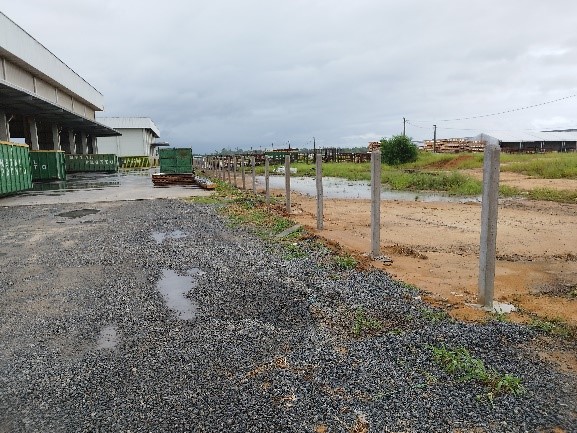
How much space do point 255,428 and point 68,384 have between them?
146cm

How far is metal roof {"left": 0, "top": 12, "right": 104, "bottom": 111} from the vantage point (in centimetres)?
2458

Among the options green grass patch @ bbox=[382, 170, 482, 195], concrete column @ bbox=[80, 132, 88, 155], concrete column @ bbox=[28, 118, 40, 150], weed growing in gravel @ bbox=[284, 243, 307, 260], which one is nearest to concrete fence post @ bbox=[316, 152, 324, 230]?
weed growing in gravel @ bbox=[284, 243, 307, 260]

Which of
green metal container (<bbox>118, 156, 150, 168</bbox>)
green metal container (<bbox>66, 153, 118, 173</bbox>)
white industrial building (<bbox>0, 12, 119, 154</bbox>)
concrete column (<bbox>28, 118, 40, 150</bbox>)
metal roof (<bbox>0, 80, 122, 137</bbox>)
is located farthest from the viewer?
green metal container (<bbox>118, 156, 150, 168</bbox>)

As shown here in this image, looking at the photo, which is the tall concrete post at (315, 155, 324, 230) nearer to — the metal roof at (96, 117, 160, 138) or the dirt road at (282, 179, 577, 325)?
the dirt road at (282, 179, 577, 325)

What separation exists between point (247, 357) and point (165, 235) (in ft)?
19.7

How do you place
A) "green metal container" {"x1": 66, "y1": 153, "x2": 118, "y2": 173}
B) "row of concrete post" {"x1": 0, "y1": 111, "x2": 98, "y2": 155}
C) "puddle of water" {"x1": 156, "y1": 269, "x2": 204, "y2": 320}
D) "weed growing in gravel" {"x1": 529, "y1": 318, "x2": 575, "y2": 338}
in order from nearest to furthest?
"weed growing in gravel" {"x1": 529, "y1": 318, "x2": 575, "y2": 338} < "puddle of water" {"x1": 156, "y1": 269, "x2": 204, "y2": 320} < "row of concrete post" {"x1": 0, "y1": 111, "x2": 98, "y2": 155} < "green metal container" {"x1": 66, "y1": 153, "x2": 118, "y2": 173}

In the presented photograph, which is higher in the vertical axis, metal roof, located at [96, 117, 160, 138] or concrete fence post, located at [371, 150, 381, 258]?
metal roof, located at [96, 117, 160, 138]

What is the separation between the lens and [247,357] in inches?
137

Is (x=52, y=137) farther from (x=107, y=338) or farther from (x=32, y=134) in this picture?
(x=107, y=338)


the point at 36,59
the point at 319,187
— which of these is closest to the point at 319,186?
the point at 319,187

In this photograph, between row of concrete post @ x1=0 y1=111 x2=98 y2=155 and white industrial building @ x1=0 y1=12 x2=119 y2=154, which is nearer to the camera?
white industrial building @ x1=0 y1=12 x2=119 y2=154

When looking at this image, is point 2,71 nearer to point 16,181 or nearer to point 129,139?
point 16,181

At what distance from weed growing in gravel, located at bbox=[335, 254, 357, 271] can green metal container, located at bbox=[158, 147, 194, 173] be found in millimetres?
Result: 20208

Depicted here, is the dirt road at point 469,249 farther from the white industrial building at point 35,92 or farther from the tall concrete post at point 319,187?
the white industrial building at point 35,92
